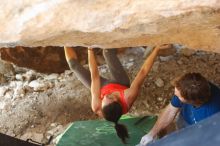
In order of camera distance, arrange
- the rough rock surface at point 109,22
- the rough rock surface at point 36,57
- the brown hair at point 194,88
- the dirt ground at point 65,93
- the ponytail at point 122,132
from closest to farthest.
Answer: the rough rock surface at point 109,22
the brown hair at point 194,88
the ponytail at point 122,132
the dirt ground at point 65,93
the rough rock surface at point 36,57

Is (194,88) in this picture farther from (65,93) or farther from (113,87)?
(65,93)

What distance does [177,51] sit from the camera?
438 centimetres

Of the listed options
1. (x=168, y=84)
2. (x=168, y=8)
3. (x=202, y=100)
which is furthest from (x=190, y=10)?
(x=168, y=84)

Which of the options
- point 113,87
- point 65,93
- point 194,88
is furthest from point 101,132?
point 194,88

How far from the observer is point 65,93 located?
423cm

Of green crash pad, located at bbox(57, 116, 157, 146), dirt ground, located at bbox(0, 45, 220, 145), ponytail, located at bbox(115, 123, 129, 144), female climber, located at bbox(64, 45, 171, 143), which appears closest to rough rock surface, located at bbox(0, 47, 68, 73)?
dirt ground, located at bbox(0, 45, 220, 145)

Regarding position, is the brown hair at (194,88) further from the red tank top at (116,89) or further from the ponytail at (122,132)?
the ponytail at (122,132)

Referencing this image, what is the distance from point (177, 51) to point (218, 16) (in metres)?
2.80

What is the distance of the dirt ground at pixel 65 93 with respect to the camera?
397 cm

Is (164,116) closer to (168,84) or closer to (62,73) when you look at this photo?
(168,84)

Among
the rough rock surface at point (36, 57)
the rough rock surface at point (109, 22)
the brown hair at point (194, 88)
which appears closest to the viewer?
the rough rock surface at point (109, 22)

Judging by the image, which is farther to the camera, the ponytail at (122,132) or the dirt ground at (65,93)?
the dirt ground at (65,93)

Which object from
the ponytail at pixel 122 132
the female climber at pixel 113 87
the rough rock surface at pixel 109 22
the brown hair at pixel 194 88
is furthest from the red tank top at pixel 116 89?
the rough rock surface at pixel 109 22

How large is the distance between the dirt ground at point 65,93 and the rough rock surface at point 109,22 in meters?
2.08
